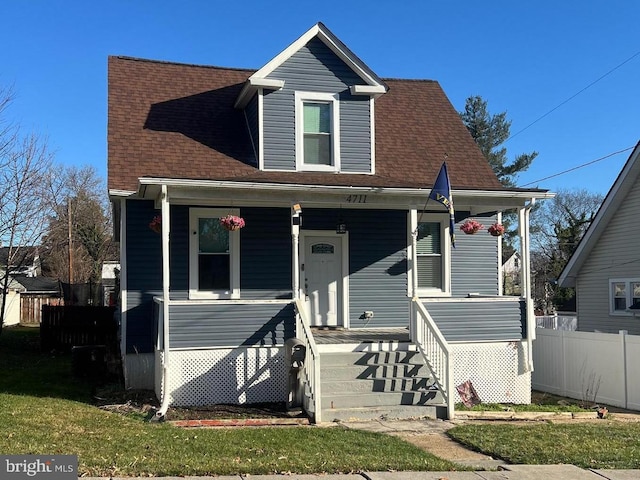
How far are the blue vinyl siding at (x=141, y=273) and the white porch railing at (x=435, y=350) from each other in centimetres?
488

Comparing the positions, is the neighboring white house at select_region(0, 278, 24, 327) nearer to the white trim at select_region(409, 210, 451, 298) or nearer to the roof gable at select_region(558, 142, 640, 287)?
the roof gable at select_region(558, 142, 640, 287)

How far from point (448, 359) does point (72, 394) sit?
256 inches

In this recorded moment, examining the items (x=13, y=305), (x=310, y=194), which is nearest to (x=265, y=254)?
(x=310, y=194)

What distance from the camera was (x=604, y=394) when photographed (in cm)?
1369

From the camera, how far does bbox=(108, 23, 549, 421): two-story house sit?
10.9m

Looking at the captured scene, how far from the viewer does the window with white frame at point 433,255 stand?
1420cm

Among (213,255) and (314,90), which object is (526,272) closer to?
(314,90)

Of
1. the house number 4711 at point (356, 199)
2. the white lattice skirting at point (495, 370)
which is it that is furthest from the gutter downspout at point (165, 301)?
the white lattice skirting at point (495, 370)

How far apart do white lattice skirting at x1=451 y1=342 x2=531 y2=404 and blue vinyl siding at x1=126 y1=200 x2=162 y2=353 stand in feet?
18.9

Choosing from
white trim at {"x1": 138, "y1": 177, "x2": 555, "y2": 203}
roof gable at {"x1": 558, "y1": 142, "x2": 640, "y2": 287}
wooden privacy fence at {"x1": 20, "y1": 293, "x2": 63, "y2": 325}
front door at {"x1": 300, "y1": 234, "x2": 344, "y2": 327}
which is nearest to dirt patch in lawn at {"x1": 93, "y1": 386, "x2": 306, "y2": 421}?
front door at {"x1": 300, "y1": 234, "x2": 344, "y2": 327}

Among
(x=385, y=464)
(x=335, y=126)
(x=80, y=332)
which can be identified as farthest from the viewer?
(x=80, y=332)

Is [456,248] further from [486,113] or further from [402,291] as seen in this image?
[486,113]

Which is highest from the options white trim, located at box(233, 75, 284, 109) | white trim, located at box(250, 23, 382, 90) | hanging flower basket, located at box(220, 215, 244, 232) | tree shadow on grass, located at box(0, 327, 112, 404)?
white trim, located at box(250, 23, 382, 90)

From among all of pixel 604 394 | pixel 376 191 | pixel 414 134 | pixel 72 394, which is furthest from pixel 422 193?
pixel 72 394
